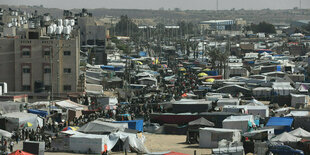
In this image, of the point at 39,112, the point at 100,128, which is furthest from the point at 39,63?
the point at 100,128

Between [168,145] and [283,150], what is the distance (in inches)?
189

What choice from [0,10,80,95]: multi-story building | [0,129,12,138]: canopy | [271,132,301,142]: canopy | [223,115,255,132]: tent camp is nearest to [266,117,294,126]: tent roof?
[223,115,255,132]: tent camp

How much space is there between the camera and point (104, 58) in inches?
2343

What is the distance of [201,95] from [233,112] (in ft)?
30.9

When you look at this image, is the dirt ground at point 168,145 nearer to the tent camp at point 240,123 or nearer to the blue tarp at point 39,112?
the tent camp at point 240,123

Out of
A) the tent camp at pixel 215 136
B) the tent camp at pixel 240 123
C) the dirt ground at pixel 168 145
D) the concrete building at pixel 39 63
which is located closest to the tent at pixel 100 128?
the dirt ground at pixel 168 145

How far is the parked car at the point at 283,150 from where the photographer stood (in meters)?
18.3

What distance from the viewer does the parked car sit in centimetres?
1833

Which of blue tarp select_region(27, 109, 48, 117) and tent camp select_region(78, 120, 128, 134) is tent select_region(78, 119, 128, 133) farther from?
blue tarp select_region(27, 109, 48, 117)

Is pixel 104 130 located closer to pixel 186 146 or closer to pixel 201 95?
pixel 186 146

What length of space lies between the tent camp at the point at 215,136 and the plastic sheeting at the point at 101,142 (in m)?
1.94

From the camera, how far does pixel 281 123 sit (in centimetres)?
2330

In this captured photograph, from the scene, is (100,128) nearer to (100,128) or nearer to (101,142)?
(100,128)

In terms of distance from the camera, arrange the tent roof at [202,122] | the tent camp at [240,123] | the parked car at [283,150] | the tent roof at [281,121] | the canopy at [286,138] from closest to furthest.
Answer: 1. the parked car at [283,150]
2. the canopy at [286,138]
3. the tent roof at [281,121]
4. the tent camp at [240,123]
5. the tent roof at [202,122]
